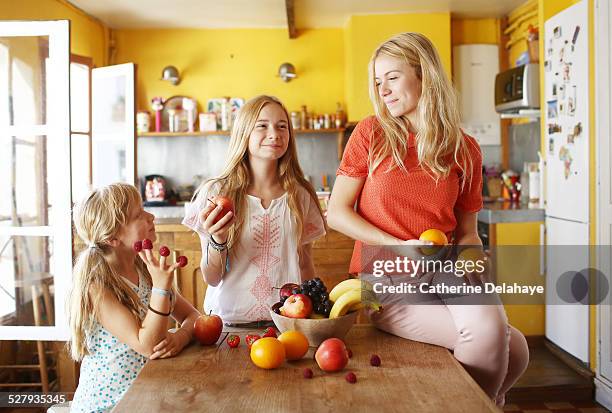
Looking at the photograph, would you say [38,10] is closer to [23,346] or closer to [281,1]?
[281,1]

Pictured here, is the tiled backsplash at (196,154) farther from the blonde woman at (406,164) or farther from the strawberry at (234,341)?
the strawberry at (234,341)

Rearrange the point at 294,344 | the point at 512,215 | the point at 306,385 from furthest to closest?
1. the point at 512,215
2. the point at 294,344
3. the point at 306,385

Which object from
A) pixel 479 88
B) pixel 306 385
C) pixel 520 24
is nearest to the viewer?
pixel 306 385

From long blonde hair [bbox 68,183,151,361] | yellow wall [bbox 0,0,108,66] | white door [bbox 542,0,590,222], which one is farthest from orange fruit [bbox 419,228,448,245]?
yellow wall [bbox 0,0,108,66]

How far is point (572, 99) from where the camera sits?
353cm

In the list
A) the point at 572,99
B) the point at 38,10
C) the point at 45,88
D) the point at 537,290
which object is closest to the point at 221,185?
the point at 45,88

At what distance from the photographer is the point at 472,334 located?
1.43m

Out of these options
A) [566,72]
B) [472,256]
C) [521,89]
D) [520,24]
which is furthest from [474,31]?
[472,256]

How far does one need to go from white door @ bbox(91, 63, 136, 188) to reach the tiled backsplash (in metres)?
0.38

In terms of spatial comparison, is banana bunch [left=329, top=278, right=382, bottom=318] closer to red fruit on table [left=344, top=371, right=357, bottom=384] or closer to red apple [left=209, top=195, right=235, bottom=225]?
red fruit on table [left=344, top=371, right=357, bottom=384]

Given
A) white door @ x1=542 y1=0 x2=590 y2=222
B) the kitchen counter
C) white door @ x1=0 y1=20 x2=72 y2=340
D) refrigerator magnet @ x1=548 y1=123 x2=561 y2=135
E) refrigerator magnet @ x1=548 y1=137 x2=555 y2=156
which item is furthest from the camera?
the kitchen counter

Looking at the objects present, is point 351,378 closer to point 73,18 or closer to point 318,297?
point 318,297

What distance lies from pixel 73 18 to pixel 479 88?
11.8ft

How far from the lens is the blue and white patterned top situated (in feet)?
5.42
